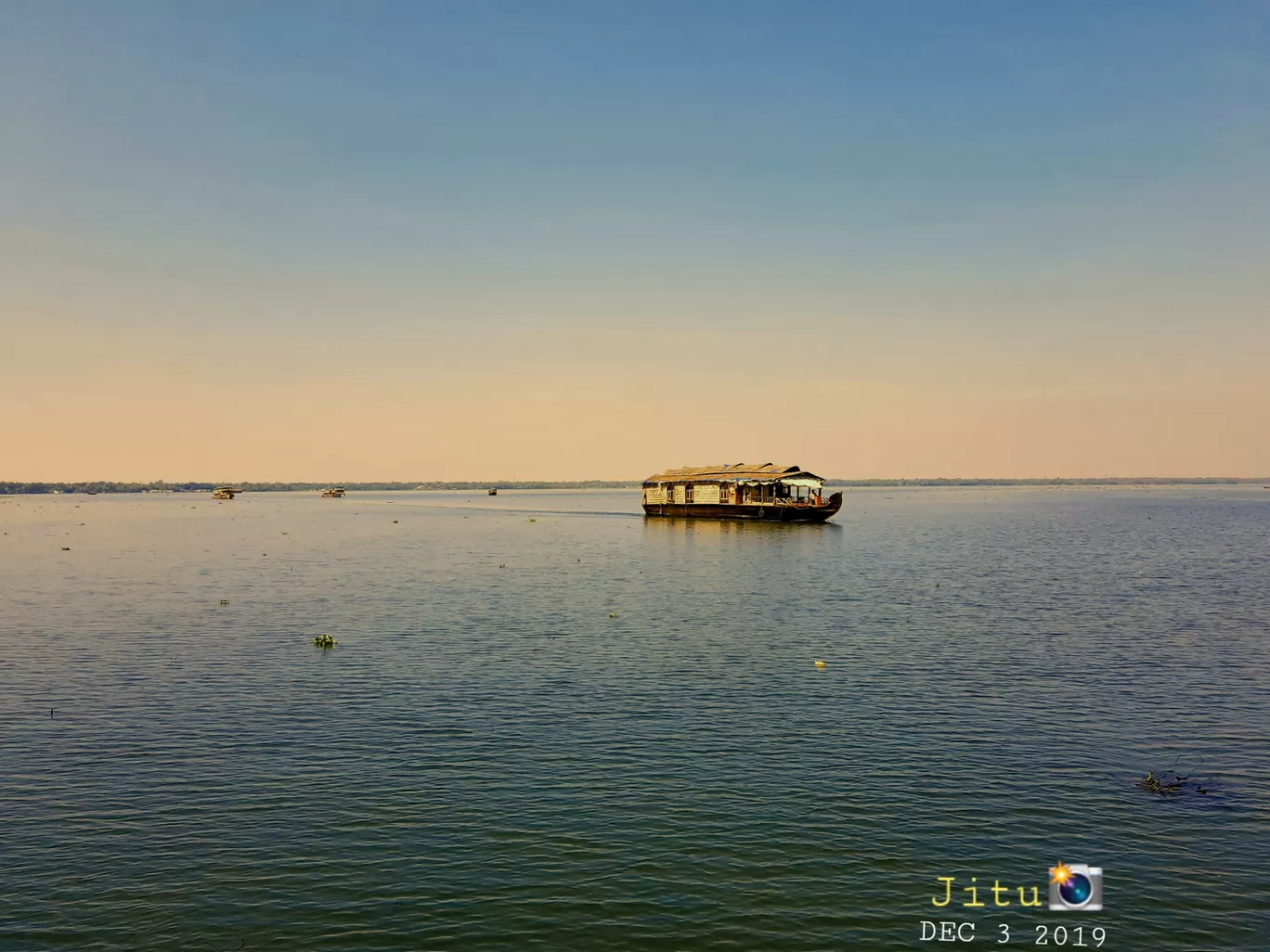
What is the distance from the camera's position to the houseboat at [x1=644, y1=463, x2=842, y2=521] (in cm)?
15112

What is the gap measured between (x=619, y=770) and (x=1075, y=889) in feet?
39.8

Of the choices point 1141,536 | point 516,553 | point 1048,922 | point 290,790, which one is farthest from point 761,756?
point 1141,536

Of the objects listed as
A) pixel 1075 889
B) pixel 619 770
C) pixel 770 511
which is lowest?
pixel 1075 889

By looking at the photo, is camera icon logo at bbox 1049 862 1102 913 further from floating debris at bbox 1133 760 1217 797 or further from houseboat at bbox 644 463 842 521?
houseboat at bbox 644 463 842 521

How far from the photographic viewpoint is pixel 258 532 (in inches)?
5797

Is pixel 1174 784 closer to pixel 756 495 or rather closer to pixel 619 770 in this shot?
pixel 619 770

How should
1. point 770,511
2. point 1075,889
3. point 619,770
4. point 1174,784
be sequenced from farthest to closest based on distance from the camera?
1. point 770,511
2. point 619,770
3. point 1174,784
4. point 1075,889

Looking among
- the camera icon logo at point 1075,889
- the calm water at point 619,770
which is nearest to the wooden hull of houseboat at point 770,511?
the calm water at point 619,770

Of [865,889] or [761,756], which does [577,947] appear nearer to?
[865,889]

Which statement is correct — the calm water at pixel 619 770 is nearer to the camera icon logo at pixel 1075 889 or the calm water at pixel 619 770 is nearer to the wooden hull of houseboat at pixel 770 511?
the camera icon logo at pixel 1075 889

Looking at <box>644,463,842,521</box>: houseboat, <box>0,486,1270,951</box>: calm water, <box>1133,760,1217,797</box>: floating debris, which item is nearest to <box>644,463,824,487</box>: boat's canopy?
<box>644,463,842,521</box>: houseboat

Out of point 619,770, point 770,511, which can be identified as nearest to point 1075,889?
point 619,770

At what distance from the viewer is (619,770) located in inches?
1004

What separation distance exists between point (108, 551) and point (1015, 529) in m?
138
